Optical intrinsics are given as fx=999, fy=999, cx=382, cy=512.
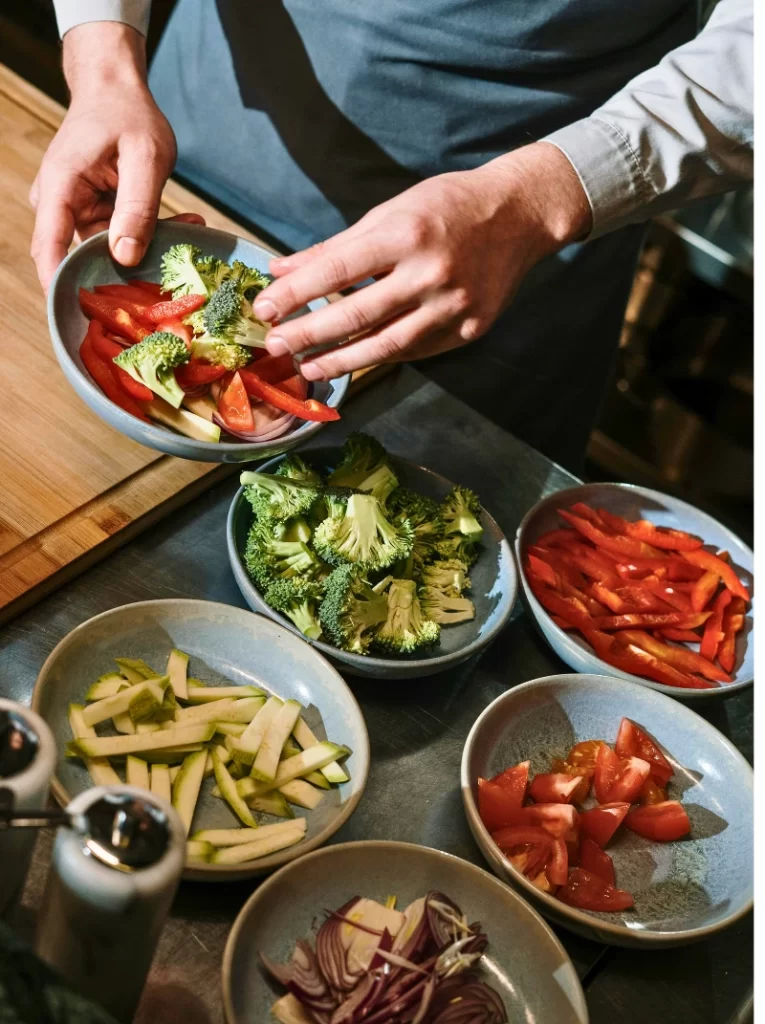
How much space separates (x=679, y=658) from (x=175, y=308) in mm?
1022

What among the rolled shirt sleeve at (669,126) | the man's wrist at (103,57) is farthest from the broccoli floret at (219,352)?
the rolled shirt sleeve at (669,126)

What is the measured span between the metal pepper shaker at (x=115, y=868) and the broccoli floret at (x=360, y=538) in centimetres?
71

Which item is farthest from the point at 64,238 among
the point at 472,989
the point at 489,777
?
the point at 472,989

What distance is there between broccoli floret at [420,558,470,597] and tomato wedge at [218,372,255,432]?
0.37 metres

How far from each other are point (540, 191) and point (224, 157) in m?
0.89

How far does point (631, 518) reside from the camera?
1.96 m

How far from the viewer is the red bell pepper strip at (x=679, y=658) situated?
5.59 feet

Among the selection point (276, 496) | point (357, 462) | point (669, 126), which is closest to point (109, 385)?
point (276, 496)

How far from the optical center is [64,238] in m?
1.64

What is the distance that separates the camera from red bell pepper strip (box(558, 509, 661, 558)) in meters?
1.83

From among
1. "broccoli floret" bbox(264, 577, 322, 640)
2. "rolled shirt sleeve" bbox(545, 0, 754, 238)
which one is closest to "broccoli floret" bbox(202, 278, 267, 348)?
"broccoli floret" bbox(264, 577, 322, 640)

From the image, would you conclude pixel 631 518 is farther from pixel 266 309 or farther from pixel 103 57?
pixel 103 57
